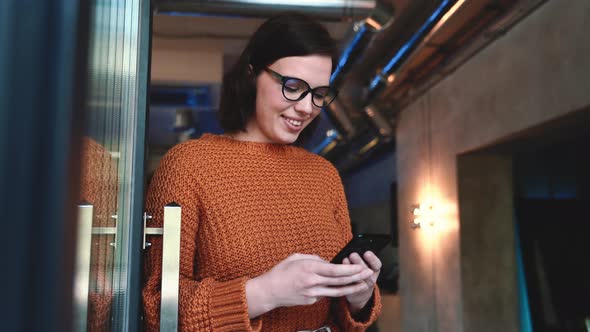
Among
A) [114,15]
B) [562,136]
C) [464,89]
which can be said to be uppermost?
[464,89]

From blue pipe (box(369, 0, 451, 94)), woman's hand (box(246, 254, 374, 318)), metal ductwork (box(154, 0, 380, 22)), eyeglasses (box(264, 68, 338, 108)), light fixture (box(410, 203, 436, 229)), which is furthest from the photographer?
light fixture (box(410, 203, 436, 229))

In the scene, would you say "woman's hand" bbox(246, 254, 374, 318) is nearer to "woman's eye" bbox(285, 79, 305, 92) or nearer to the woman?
the woman

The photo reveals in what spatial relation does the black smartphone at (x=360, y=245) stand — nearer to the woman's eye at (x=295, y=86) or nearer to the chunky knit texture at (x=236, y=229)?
the chunky knit texture at (x=236, y=229)

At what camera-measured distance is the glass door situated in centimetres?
64

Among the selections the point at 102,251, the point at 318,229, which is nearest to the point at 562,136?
the point at 318,229

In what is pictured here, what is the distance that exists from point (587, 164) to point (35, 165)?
5874mm

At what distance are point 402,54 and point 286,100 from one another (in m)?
3.38

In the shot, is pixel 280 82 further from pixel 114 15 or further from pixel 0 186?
pixel 0 186

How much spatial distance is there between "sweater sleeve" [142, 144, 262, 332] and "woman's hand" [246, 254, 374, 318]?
27 mm

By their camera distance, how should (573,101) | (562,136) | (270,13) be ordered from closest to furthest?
1. (573,101)
2. (270,13)
3. (562,136)

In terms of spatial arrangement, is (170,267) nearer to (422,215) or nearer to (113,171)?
(113,171)

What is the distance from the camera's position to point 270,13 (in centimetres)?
355

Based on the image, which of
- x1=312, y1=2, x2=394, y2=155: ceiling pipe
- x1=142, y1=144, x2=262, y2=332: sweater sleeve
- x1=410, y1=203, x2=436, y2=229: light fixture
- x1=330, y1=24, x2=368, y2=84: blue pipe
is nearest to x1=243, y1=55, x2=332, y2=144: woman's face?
x1=142, y1=144, x2=262, y2=332: sweater sleeve

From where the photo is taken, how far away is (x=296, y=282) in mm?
1046
